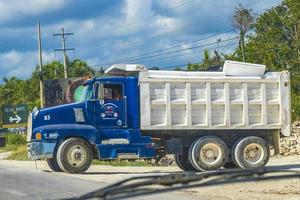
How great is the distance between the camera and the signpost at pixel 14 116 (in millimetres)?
56812

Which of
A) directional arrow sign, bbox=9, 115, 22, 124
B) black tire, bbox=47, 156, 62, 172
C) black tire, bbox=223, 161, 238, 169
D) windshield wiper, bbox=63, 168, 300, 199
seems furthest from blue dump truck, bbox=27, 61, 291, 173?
directional arrow sign, bbox=9, 115, 22, 124

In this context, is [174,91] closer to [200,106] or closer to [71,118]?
[200,106]

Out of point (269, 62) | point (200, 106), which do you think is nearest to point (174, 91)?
point (200, 106)

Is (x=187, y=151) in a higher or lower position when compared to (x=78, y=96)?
lower

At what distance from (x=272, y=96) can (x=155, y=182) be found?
16.5m

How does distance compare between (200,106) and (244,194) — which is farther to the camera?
(200,106)

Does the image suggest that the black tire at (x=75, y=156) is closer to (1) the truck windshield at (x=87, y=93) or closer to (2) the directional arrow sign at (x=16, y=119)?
(1) the truck windshield at (x=87, y=93)

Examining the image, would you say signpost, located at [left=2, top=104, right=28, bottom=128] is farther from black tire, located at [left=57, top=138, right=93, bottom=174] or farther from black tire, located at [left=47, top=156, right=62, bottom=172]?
black tire, located at [left=57, top=138, right=93, bottom=174]

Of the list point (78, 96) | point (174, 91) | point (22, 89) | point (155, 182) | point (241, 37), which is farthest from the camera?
point (22, 89)

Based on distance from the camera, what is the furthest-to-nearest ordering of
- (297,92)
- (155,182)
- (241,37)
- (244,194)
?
(241,37), (297,92), (244,194), (155,182)

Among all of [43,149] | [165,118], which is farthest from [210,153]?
[43,149]

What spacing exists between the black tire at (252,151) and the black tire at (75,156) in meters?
4.54

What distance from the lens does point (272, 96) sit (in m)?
20.6

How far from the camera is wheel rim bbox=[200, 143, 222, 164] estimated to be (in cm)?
2012
